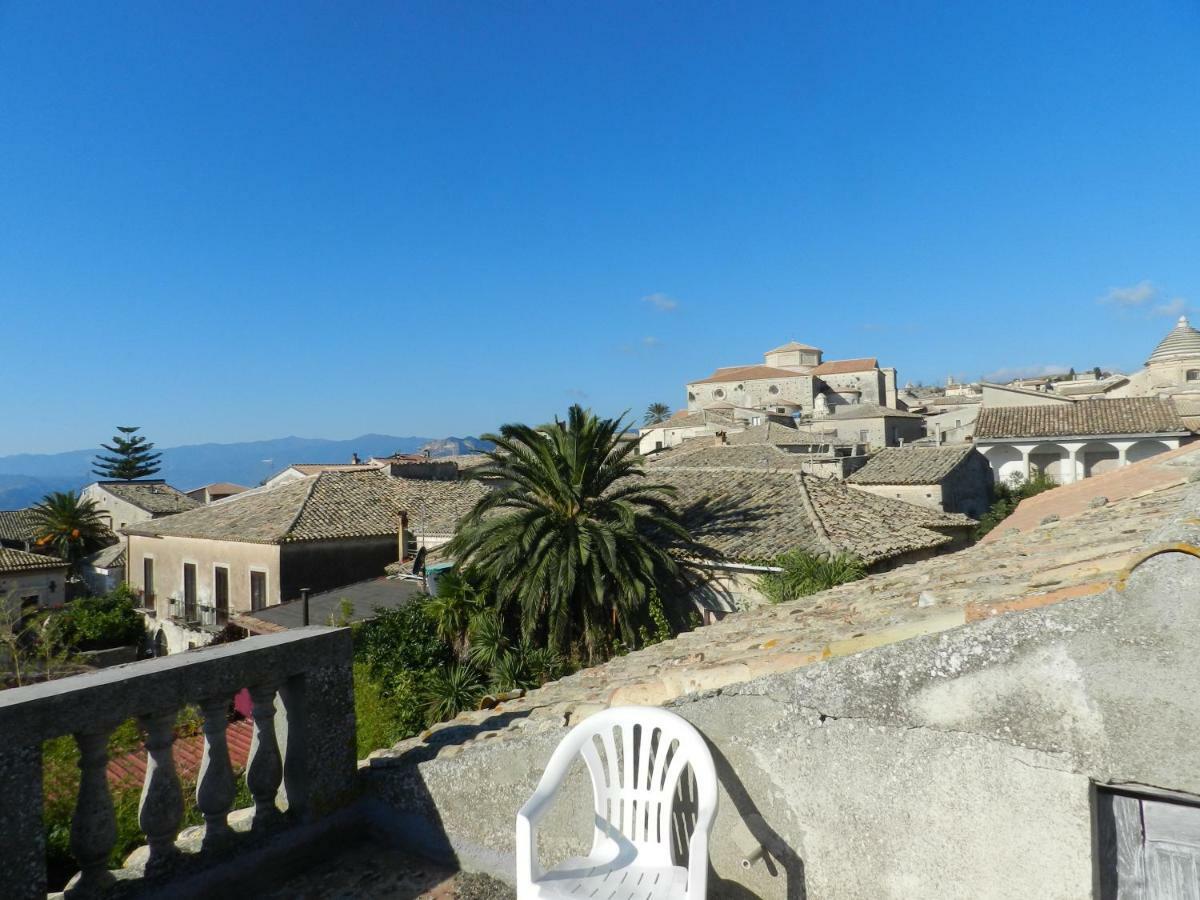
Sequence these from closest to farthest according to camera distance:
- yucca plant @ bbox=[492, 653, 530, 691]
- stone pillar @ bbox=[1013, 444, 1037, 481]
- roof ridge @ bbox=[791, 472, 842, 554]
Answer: yucca plant @ bbox=[492, 653, 530, 691], roof ridge @ bbox=[791, 472, 842, 554], stone pillar @ bbox=[1013, 444, 1037, 481]

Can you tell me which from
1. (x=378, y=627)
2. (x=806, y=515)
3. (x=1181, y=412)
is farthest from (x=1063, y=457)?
(x=378, y=627)

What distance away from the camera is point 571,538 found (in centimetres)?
1452

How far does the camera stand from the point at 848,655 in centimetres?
268

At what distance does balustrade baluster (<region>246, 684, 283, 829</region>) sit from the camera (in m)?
3.39

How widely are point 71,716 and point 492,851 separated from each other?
1858 millimetres

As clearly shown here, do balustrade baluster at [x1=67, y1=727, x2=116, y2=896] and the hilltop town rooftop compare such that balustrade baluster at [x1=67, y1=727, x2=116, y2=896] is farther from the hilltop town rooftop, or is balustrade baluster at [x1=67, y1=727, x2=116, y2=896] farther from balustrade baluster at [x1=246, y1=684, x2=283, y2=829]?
balustrade baluster at [x1=246, y1=684, x2=283, y2=829]

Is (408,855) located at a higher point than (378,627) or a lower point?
higher

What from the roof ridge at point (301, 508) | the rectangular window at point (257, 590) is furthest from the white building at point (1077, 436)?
the rectangular window at point (257, 590)

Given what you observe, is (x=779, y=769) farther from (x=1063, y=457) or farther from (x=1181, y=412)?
(x=1181, y=412)

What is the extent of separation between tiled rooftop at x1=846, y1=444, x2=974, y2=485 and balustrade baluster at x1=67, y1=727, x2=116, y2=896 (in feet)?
85.6

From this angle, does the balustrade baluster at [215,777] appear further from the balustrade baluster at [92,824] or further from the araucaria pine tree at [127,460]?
the araucaria pine tree at [127,460]

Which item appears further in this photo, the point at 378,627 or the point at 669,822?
the point at 378,627

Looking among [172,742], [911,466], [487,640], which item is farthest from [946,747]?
[911,466]

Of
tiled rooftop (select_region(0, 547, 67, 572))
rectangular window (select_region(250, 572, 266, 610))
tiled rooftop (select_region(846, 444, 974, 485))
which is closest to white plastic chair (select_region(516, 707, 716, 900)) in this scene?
rectangular window (select_region(250, 572, 266, 610))
